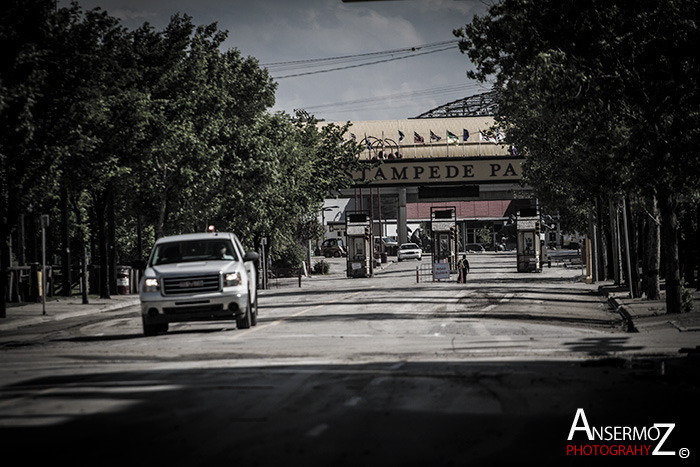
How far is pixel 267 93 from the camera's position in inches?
2015

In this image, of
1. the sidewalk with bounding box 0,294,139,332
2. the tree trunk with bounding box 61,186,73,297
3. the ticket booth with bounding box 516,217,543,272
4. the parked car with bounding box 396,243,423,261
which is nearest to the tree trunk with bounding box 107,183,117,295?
the sidewalk with bounding box 0,294,139,332

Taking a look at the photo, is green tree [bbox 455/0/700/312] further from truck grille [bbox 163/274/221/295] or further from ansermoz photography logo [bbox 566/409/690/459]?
ansermoz photography logo [bbox 566/409/690/459]

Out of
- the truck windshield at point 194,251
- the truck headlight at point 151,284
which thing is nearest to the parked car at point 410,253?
the truck windshield at point 194,251

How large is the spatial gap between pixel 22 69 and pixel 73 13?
5.25m

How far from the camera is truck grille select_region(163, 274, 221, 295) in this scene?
19500 mm

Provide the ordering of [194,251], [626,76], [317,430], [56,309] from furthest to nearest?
[56,309], [626,76], [194,251], [317,430]

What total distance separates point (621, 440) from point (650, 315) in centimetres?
1706

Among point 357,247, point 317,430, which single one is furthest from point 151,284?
point 357,247

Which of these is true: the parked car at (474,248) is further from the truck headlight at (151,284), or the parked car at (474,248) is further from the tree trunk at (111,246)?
the truck headlight at (151,284)

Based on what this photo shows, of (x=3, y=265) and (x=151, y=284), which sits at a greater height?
(x=3, y=265)

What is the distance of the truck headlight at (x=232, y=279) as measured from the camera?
19.8m

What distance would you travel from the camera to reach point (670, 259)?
2403cm

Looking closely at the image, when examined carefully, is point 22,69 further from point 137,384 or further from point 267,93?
point 267,93

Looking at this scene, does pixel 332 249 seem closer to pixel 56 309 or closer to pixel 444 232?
pixel 444 232
